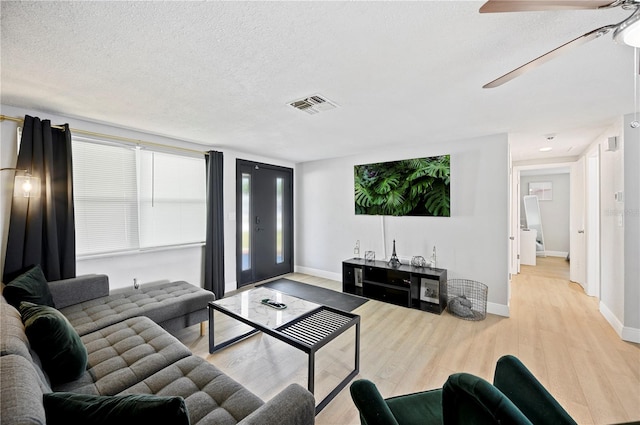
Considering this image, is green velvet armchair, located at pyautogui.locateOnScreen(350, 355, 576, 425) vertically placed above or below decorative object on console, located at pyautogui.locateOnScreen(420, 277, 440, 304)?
above

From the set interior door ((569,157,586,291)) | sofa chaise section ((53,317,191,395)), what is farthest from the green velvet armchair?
interior door ((569,157,586,291))

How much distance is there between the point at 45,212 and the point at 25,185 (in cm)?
49

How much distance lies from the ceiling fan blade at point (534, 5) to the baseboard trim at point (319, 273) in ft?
→ 14.5

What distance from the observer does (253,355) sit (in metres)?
2.43

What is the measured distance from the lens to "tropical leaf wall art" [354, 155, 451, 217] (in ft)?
12.1

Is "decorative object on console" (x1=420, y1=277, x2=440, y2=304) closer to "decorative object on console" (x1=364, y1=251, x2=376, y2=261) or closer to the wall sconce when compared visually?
"decorative object on console" (x1=364, y1=251, x2=376, y2=261)

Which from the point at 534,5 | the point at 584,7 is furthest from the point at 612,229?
the point at 534,5

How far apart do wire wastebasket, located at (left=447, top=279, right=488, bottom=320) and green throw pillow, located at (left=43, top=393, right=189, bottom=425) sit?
3.41 m

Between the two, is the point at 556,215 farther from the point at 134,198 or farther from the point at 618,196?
the point at 134,198

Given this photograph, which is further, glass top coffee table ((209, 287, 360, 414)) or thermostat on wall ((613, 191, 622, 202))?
thermostat on wall ((613, 191, 622, 202))

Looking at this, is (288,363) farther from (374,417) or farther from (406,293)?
(406,293)

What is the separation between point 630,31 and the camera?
112 centimetres

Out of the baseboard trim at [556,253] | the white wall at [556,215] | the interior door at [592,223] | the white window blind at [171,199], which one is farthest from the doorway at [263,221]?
the baseboard trim at [556,253]

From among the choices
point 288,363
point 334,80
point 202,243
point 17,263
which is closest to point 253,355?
point 288,363
